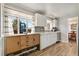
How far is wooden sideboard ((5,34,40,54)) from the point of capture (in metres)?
1.75

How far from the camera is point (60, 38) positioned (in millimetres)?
1960

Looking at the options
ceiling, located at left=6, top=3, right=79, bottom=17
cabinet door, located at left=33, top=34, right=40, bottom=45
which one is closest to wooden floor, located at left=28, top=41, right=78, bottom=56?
cabinet door, located at left=33, top=34, right=40, bottom=45

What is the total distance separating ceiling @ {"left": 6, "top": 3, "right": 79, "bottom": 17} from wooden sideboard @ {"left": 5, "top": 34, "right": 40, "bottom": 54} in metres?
0.46

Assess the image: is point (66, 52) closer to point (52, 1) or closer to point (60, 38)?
point (60, 38)

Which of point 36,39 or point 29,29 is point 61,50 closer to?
point 36,39

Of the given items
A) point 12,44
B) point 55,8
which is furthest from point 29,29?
point 55,8

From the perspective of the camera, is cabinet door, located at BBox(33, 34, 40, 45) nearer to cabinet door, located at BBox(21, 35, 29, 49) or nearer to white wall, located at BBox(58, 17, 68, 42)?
cabinet door, located at BBox(21, 35, 29, 49)

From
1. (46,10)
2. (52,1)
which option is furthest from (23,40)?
(52,1)

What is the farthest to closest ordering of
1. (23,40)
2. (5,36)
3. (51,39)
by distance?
1. (51,39)
2. (23,40)
3. (5,36)

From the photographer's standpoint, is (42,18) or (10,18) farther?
(42,18)

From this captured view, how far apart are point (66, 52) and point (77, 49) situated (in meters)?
0.20

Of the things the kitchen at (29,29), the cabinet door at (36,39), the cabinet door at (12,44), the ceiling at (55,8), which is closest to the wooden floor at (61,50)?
the kitchen at (29,29)

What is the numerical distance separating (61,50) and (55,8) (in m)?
0.74

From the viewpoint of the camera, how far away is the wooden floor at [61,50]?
1.88 m
